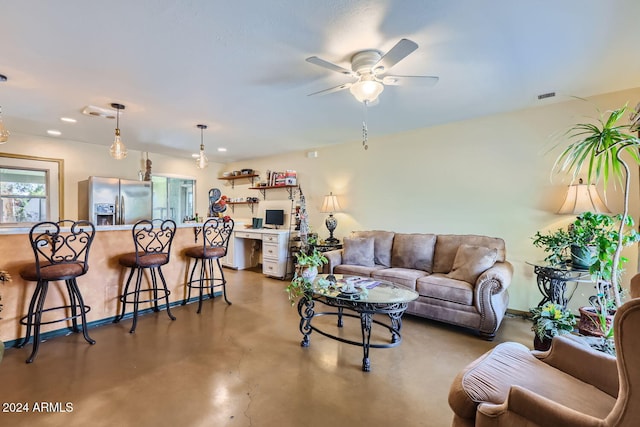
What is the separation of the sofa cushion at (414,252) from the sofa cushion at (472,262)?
1.49 ft

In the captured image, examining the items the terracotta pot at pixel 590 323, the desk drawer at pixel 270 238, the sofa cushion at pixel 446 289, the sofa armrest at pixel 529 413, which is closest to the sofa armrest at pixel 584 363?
the sofa armrest at pixel 529 413

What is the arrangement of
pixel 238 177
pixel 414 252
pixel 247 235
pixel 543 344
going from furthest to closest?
pixel 238 177
pixel 247 235
pixel 414 252
pixel 543 344

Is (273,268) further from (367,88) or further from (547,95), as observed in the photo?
(547,95)

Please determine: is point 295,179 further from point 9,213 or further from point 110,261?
point 9,213

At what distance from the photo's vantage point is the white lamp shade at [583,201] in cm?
286

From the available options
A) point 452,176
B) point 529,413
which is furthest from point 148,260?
point 452,176

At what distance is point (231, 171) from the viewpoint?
7070 mm

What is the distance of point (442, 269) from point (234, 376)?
8.86 ft

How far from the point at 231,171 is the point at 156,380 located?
5508 millimetres

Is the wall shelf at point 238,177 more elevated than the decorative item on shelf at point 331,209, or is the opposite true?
the wall shelf at point 238,177

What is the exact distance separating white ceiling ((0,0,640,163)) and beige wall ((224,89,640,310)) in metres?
0.29

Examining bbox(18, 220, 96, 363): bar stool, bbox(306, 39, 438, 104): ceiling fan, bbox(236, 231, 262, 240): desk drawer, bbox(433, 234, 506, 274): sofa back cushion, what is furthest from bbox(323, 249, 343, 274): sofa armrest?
bbox(18, 220, 96, 363): bar stool

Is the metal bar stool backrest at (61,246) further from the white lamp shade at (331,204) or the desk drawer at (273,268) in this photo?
the white lamp shade at (331,204)

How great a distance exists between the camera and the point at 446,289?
311 centimetres
